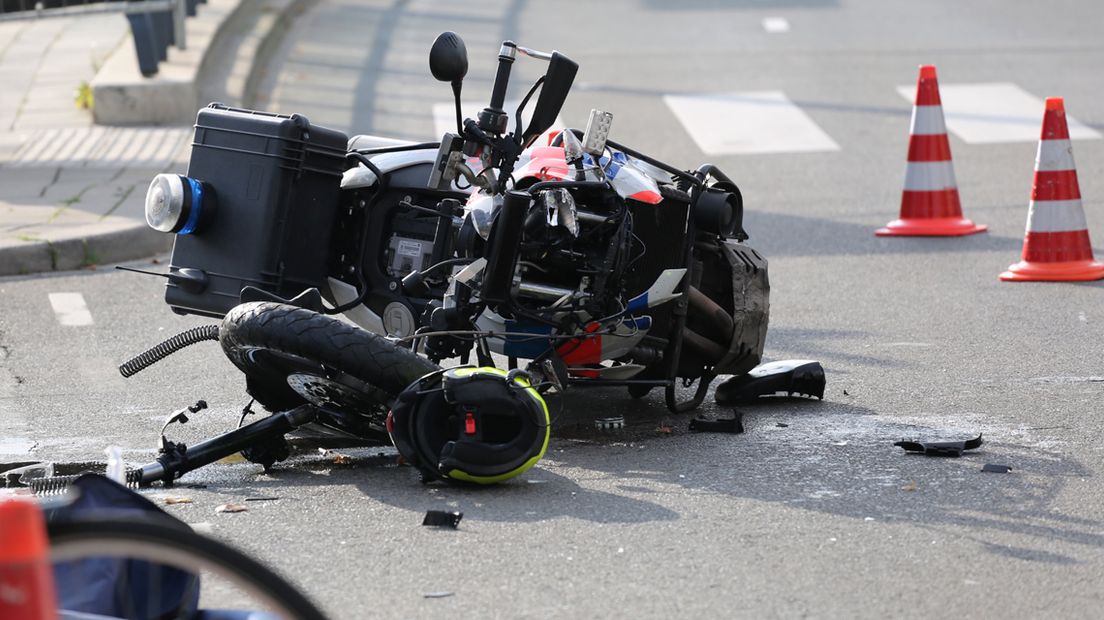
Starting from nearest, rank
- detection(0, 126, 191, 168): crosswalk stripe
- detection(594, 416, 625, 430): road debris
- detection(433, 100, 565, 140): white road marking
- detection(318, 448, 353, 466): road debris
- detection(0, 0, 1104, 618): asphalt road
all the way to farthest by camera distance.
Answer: detection(0, 0, 1104, 618): asphalt road
detection(318, 448, 353, 466): road debris
detection(594, 416, 625, 430): road debris
detection(0, 126, 191, 168): crosswalk stripe
detection(433, 100, 565, 140): white road marking

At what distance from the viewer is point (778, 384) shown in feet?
19.1

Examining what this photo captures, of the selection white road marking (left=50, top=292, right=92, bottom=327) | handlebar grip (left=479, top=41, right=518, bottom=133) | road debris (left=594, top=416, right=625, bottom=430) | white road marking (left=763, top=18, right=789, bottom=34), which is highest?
white road marking (left=763, top=18, right=789, bottom=34)

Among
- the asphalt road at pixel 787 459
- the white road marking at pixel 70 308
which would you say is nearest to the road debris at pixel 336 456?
the asphalt road at pixel 787 459

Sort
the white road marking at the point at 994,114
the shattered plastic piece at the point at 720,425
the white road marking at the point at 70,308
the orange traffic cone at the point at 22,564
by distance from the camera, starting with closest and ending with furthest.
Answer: the orange traffic cone at the point at 22,564, the shattered plastic piece at the point at 720,425, the white road marking at the point at 70,308, the white road marking at the point at 994,114

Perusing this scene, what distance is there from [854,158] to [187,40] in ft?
19.2

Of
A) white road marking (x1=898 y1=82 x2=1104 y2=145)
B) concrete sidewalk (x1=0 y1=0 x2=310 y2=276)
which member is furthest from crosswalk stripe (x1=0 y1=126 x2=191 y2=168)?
white road marking (x1=898 y1=82 x2=1104 y2=145)

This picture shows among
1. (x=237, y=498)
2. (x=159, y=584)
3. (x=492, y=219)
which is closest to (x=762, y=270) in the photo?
(x=492, y=219)

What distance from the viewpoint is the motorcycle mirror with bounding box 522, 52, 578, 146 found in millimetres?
5168

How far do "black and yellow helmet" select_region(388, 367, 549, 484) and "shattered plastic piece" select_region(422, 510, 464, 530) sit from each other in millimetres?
256

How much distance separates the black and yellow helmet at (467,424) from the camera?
15.3 ft

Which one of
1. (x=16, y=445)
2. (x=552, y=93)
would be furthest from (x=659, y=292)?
(x=16, y=445)

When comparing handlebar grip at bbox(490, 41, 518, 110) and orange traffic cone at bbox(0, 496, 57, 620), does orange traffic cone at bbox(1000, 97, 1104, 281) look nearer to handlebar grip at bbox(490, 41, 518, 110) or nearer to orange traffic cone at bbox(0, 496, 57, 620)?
handlebar grip at bbox(490, 41, 518, 110)

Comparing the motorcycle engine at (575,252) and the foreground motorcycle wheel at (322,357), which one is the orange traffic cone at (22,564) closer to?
the foreground motorcycle wheel at (322,357)

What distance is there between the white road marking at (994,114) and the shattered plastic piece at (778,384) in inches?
Result: 243
